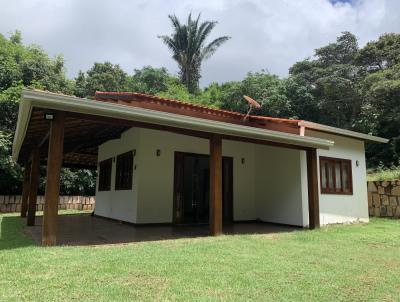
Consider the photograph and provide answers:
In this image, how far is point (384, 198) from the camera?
42.8 ft

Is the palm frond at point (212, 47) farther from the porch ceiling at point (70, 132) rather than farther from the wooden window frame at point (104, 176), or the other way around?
the wooden window frame at point (104, 176)

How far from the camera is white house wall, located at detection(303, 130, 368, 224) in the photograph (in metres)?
10.6

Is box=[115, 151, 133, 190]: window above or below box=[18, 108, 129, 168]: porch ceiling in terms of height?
below

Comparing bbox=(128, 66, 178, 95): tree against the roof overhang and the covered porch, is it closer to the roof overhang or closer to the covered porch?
the covered porch

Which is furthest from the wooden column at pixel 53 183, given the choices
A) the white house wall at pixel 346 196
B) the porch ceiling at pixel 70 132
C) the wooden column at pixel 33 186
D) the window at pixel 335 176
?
the window at pixel 335 176

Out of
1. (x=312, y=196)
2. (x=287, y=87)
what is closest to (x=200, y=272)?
(x=312, y=196)

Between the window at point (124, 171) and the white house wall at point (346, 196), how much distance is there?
16.4 feet

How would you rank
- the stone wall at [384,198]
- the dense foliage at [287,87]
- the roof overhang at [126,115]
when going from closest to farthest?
the roof overhang at [126,115]
the stone wall at [384,198]
the dense foliage at [287,87]

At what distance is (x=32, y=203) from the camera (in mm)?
9773

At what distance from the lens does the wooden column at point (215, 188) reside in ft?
25.6

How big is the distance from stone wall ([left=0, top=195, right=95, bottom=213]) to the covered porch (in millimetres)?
4733

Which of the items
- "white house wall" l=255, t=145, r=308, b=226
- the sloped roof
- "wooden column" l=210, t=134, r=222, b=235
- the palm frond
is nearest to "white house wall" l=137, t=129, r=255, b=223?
the sloped roof

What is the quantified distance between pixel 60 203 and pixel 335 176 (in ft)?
41.2

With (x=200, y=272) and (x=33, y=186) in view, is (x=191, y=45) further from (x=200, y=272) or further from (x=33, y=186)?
(x=200, y=272)
